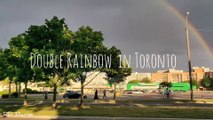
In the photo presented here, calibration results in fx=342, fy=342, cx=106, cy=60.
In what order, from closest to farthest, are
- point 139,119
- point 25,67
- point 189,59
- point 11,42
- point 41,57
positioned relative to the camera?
1. point 139,119
2. point 41,57
3. point 25,67
4. point 11,42
5. point 189,59

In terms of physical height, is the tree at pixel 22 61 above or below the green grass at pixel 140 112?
above

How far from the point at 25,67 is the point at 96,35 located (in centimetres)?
760

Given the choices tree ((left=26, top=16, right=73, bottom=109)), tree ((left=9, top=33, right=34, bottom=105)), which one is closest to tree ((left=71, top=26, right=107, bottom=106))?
tree ((left=26, top=16, right=73, bottom=109))

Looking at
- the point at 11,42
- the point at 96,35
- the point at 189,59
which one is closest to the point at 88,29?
the point at 96,35

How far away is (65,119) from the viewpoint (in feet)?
77.3

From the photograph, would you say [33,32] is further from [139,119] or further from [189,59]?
[189,59]

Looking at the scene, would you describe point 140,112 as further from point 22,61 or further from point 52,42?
point 22,61

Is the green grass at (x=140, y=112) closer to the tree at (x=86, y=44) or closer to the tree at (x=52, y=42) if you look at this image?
the tree at (x=52, y=42)

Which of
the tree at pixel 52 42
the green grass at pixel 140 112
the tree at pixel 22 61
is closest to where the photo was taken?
the green grass at pixel 140 112

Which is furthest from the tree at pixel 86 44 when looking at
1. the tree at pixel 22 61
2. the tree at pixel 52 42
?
the tree at pixel 22 61

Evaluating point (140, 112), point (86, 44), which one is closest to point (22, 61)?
point (86, 44)

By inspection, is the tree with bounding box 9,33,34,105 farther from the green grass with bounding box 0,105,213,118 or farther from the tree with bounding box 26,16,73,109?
the green grass with bounding box 0,105,213,118

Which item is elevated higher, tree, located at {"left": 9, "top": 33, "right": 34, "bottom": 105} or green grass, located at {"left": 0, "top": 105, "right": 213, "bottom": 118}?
tree, located at {"left": 9, "top": 33, "right": 34, "bottom": 105}

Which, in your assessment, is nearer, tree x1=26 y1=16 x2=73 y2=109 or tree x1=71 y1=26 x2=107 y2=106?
tree x1=26 y1=16 x2=73 y2=109
